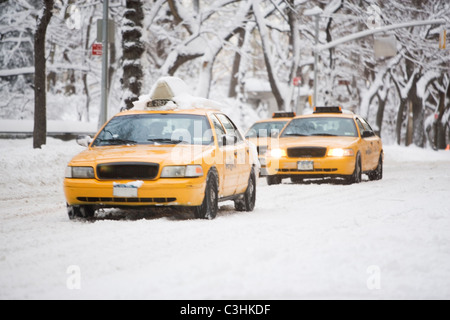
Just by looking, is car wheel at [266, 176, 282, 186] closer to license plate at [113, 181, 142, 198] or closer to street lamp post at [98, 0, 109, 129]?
street lamp post at [98, 0, 109, 129]

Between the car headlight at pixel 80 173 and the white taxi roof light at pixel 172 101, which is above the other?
the white taxi roof light at pixel 172 101

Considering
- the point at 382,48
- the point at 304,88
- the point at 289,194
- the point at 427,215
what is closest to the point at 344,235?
the point at 427,215

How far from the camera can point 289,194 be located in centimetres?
1484

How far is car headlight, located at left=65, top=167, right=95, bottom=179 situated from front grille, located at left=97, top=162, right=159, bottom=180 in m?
0.10

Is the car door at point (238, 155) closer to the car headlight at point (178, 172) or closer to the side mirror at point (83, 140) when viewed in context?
the car headlight at point (178, 172)

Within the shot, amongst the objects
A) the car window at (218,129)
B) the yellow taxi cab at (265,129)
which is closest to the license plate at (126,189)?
the car window at (218,129)

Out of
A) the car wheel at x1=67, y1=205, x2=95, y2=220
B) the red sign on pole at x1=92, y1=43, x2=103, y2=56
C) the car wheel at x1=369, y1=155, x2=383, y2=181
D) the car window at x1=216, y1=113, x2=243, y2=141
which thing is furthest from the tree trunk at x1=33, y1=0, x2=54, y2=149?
the car wheel at x1=67, y1=205, x2=95, y2=220

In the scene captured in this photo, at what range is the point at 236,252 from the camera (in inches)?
296

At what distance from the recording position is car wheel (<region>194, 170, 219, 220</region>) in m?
10.2

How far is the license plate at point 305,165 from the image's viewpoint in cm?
1744

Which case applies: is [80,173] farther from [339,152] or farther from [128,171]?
[339,152]

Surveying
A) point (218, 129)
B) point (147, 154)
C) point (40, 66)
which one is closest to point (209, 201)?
point (147, 154)

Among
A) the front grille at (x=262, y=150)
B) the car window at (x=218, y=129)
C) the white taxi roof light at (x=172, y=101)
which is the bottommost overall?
the front grille at (x=262, y=150)

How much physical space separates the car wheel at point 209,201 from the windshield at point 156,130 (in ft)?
2.11
